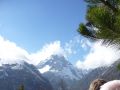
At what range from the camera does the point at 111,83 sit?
4.57 metres

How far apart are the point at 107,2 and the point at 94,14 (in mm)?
830

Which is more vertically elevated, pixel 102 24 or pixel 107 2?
pixel 107 2

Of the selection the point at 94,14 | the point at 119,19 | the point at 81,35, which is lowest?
the point at 119,19

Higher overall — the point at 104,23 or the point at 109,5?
the point at 109,5

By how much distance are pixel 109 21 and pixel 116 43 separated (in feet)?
2.37

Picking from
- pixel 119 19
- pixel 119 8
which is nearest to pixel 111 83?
pixel 119 19

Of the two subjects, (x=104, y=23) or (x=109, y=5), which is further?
(x=109, y=5)

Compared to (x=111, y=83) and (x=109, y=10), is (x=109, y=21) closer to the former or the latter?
(x=109, y=10)

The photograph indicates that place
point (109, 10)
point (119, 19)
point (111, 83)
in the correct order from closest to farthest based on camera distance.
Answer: point (111, 83), point (119, 19), point (109, 10)

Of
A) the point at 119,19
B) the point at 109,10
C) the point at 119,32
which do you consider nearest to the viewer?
the point at 119,19

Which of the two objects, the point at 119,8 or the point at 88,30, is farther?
the point at 88,30

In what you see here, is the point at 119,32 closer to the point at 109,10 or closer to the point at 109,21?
the point at 109,21

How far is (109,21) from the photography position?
6.75 m

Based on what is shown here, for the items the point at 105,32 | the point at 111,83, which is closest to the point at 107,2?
the point at 105,32
